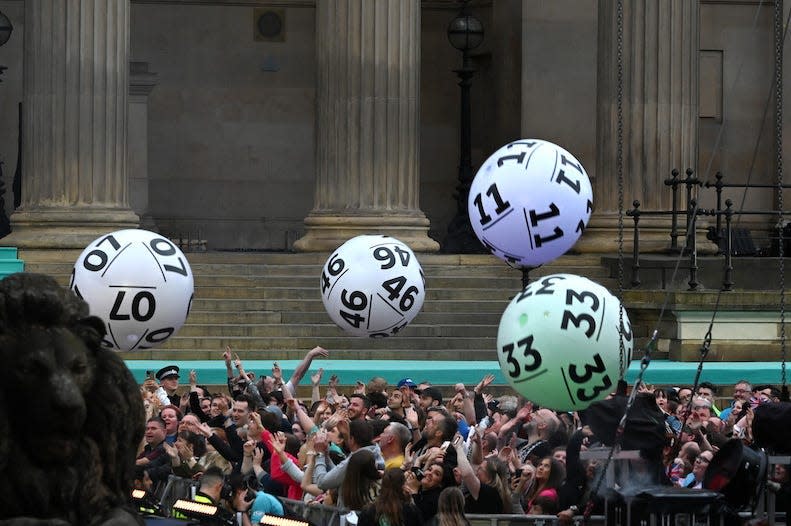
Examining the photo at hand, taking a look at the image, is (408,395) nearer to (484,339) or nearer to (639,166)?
(484,339)

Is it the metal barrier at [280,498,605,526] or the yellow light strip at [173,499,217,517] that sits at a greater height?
the yellow light strip at [173,499,217,517]

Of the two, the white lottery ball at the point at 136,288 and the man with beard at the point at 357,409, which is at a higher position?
the white lottery ball at the point at 136,288

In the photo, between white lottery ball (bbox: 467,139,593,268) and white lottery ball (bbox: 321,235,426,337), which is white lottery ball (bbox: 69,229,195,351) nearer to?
white lottery ball (bbox: 321,235,426,337)

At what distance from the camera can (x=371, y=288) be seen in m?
A: 16.7

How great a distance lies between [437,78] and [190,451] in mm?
22978

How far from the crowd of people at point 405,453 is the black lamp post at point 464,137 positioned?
14.5 meters

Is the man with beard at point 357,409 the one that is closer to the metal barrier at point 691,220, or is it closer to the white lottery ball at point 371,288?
the white lottery ball at point 371,288

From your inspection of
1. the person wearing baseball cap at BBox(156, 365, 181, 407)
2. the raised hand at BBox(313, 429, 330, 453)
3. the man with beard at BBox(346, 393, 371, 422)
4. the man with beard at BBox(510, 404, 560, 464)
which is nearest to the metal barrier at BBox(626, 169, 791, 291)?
the person wearing baseball cap at BBox(156, 365, 181, 407)

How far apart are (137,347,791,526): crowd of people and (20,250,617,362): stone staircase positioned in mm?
7239

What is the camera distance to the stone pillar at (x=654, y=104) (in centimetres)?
2703

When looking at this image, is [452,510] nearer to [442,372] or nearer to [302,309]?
[442,372]

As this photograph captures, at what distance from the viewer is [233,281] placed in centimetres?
2511

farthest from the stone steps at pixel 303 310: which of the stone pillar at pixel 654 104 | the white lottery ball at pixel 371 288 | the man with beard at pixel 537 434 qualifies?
the man with beard at pixel 537 434

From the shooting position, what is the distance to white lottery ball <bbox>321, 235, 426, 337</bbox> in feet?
54.7
